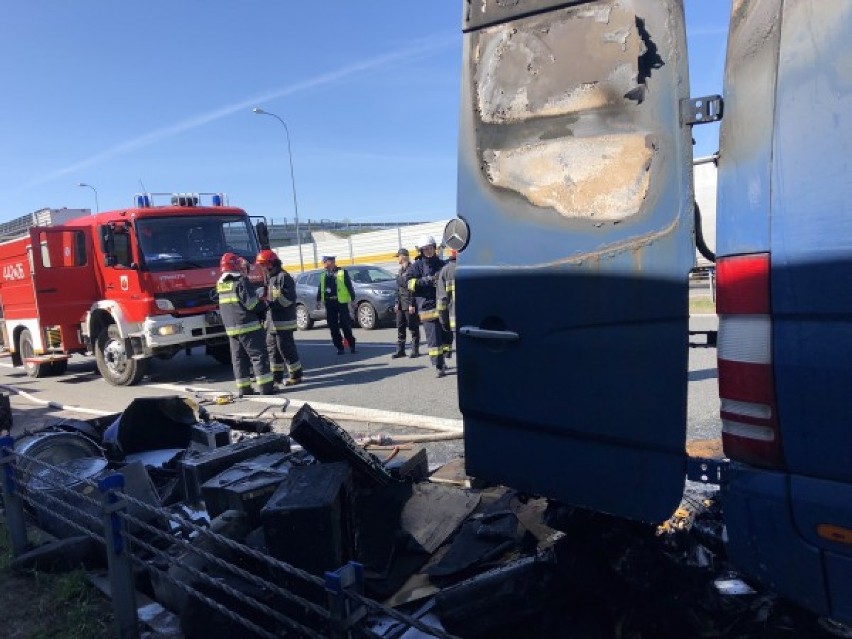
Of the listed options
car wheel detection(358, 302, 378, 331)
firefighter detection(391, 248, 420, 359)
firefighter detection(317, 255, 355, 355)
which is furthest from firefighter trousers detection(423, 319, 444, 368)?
car wheel detection(358, 302, 378, 331)

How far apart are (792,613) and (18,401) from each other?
10553 millimetres

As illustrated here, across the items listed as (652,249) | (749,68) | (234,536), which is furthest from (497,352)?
(234,536)

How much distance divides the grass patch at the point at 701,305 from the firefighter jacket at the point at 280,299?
6582 mm

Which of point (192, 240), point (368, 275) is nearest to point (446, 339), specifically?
point (192, 240)

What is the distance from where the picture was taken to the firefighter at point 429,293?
8398 mm

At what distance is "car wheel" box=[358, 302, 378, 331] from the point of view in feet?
48.9

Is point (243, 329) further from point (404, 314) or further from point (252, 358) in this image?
point (404, 314)

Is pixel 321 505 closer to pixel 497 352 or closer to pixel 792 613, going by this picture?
pixel 497 352

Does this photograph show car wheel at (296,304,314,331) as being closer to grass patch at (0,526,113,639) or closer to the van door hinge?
grass patch at (0,526,113,639)

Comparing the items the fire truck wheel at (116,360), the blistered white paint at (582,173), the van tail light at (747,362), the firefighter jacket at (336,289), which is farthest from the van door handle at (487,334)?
the firefighter jacket at (336,289)

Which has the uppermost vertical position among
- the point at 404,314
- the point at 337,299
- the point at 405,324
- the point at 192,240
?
the point at 192,240

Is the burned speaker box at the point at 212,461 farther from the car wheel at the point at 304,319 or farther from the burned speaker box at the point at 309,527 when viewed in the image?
the car wheel at the point at 304,319

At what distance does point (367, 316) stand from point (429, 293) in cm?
650

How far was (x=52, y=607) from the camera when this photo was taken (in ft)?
10.5
